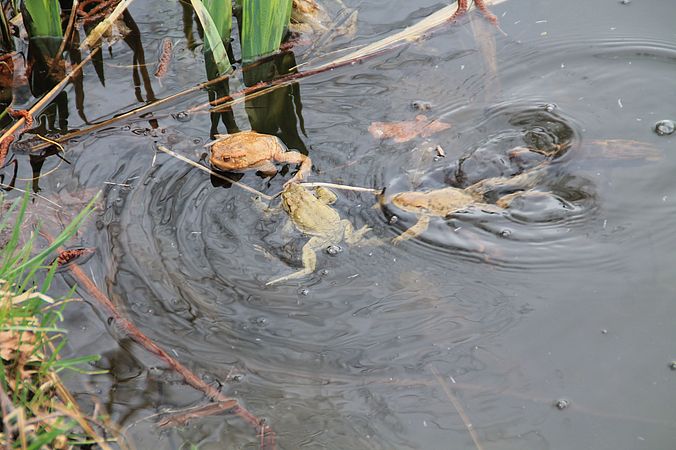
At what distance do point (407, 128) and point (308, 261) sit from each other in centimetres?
123

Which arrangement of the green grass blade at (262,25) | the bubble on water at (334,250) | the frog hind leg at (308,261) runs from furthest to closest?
the green grass blade at (262,25) < the bubble on water at (334,250) < the frog hind leg at (308,261)

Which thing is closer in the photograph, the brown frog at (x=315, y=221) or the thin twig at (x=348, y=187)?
the brown frog at (x=315, y=221)

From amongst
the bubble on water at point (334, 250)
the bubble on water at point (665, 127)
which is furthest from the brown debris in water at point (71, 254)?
the bubble on water at point (665, 127)

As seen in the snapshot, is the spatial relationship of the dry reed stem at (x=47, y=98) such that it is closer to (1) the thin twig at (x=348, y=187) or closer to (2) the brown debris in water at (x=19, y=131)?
(2) the brown debris in water at (x=19, y=131)

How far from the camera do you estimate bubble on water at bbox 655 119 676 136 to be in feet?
13.6

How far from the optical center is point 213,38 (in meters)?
4.37

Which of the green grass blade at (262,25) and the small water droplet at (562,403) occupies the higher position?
the green grass blade at (262,25)

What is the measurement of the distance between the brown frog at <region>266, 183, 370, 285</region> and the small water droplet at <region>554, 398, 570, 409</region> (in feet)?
4.47

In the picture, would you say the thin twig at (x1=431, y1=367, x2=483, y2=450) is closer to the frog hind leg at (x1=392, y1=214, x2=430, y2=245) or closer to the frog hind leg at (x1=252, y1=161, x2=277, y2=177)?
the frog hind leg at (x1=392, y1=214, x2=430, y2=245)

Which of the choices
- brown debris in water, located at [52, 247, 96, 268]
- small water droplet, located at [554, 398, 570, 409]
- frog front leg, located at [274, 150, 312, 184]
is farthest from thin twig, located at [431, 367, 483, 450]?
brown debris in water, located at [52, 247, 96, 268]

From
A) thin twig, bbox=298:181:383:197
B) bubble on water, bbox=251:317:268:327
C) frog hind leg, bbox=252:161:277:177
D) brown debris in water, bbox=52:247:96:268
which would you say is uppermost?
frog hind leg, bbox=252:161:277:177

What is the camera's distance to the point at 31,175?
4055mm

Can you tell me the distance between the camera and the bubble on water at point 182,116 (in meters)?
4.42

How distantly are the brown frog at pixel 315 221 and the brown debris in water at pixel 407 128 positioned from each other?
0.64 meters
